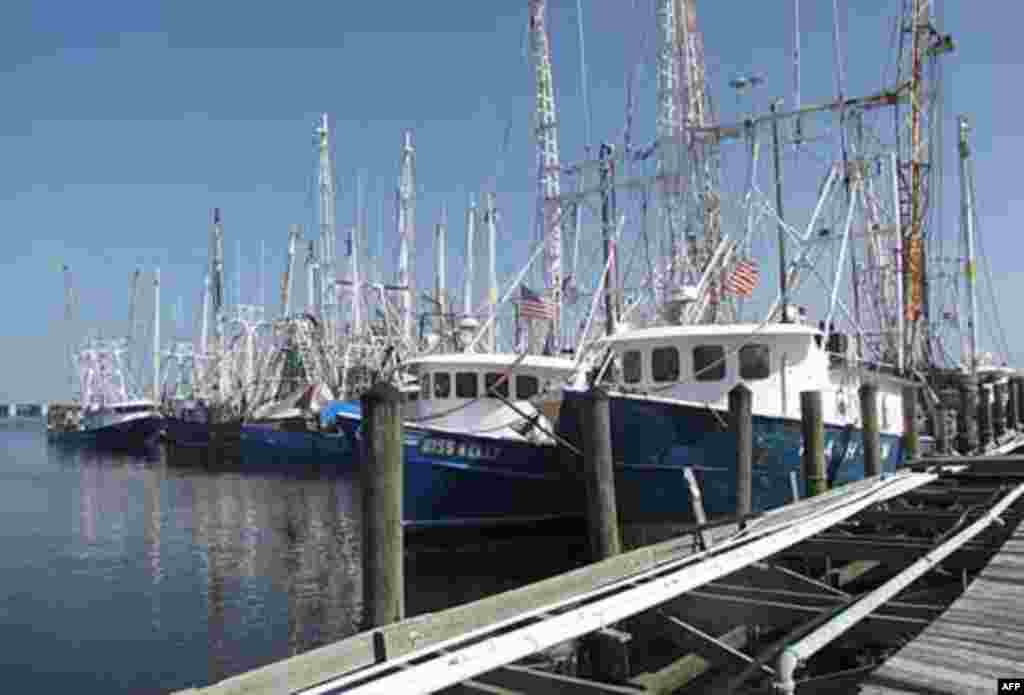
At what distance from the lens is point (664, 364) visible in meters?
20.6

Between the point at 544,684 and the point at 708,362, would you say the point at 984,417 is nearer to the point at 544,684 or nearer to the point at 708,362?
the point at 708,362

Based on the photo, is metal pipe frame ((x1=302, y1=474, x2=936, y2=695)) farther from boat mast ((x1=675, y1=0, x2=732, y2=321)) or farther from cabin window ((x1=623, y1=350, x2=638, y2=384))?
boat mast ((x1=675, y1=0, x2=732, y2=321))

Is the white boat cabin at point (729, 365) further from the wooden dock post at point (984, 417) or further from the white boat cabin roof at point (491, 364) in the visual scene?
the wooden dock post at point (984, 417)

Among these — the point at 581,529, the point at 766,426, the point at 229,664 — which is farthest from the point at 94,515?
the point at 766,426

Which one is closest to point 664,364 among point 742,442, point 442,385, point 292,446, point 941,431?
point 742,442

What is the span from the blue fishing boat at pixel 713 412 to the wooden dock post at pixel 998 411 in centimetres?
1184

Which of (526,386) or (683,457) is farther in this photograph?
(526,386)

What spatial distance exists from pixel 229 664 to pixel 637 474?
28.9 feet

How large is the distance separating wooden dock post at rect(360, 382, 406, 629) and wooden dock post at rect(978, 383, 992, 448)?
74.9 feet

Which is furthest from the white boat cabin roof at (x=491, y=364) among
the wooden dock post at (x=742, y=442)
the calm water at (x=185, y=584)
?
the wooden dock post at (x=742, y=442)

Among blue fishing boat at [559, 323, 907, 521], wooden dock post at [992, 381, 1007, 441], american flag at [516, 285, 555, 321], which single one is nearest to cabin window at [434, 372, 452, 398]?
american flag at [516, 285, 555, 321]

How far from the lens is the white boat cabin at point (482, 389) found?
24.5 metres

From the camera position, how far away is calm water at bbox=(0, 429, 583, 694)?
14883 millimetres

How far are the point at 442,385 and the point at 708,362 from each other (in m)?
8.00
